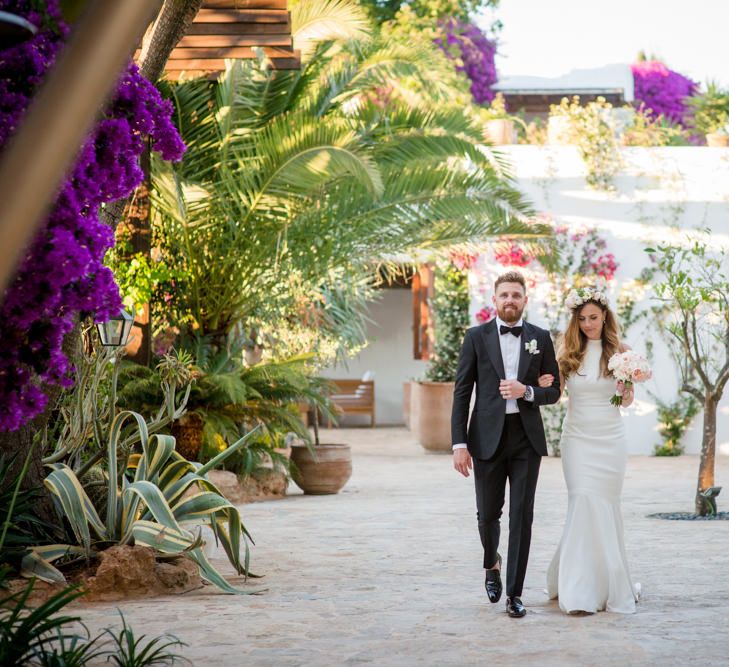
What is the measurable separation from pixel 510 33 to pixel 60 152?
27.1 m

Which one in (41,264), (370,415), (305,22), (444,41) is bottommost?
(370,415)

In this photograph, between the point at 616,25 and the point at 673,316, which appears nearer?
the point at 673,316

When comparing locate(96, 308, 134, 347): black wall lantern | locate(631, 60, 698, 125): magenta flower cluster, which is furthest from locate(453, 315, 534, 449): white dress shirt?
locate(631, 60, 698, 125): magenta flower cluster

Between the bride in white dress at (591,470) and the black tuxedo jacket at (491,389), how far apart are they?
0.44 ft

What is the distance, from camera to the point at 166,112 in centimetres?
445

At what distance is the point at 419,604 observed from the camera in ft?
19.7

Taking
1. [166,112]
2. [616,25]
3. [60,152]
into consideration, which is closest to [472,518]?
[166,112]

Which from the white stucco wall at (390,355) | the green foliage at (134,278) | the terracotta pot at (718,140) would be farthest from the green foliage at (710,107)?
the green foliage at (134,278)

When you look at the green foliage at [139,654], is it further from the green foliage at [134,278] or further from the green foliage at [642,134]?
the green foliage at [642,134]

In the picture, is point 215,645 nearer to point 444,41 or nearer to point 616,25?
point 444,41

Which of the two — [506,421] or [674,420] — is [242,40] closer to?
[506,421]

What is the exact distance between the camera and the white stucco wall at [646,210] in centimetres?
1616

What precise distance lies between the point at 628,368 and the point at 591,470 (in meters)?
0.58

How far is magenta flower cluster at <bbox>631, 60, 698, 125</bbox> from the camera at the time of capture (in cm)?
2906
